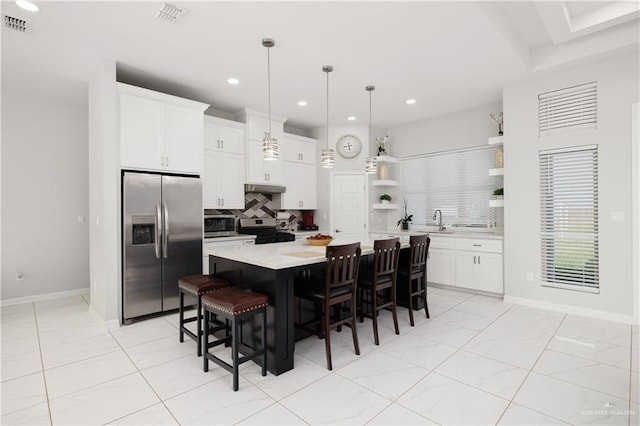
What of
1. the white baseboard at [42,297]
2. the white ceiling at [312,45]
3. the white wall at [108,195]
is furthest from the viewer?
the white baseboard at [42,297]

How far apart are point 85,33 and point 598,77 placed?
5503 mm

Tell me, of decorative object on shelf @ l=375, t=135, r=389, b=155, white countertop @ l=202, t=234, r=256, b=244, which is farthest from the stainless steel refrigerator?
decorative object on shelf @ l=375, t=135, r=389, b=155

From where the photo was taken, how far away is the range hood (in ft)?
17.7

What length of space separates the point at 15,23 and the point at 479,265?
5942 mm

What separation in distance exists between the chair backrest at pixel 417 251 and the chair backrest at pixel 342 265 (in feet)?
3.43

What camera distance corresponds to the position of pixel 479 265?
4.80m

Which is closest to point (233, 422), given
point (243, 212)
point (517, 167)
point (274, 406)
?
point (274, 406)

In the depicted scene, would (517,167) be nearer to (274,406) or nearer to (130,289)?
(274,406)

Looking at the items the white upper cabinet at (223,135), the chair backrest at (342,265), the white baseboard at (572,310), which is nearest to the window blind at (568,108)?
the white baseboard at (572,310)

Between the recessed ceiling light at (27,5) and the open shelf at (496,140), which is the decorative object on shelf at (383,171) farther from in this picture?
the recessed ceiling light at (27,5)

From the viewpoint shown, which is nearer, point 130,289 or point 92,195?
point 130,289

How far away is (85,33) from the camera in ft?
10.0

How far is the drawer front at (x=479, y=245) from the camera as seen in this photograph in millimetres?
4629

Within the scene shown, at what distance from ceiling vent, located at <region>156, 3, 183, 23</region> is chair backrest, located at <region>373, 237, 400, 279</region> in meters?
2.65
